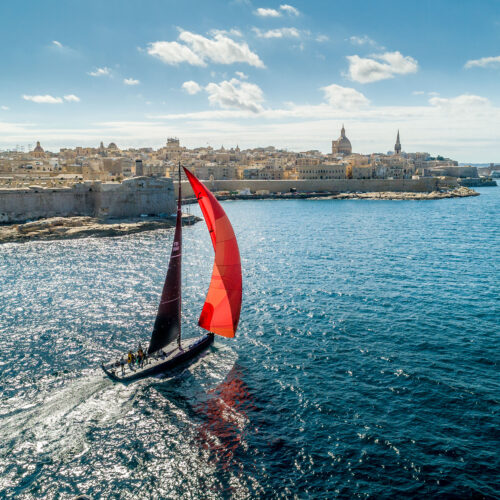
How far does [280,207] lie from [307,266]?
55.7 metres

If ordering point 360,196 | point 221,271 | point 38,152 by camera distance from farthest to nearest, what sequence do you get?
point 38,152
point 360,196
point 221,271

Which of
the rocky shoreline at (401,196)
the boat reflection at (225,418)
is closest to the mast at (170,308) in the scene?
the boat reflection at (225,418)

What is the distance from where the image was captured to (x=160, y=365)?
17125mm

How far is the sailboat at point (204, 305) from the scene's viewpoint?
16.9 metres

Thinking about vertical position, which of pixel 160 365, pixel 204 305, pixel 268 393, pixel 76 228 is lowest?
pixel 268 393

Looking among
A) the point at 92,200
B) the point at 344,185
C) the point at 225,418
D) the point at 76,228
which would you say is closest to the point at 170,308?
the point at 225,418

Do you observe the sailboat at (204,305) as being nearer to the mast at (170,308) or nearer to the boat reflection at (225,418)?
the mast at (170,308)

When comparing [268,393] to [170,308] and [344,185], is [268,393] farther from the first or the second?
[344,185]

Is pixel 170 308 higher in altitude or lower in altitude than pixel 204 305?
lower

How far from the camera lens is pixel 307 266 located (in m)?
35.1

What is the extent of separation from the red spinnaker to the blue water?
165cm

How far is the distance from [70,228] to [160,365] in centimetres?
3570

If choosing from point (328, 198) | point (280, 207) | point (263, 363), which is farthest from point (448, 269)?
point (328, 198)

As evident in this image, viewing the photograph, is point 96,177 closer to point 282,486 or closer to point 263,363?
point 263,363
